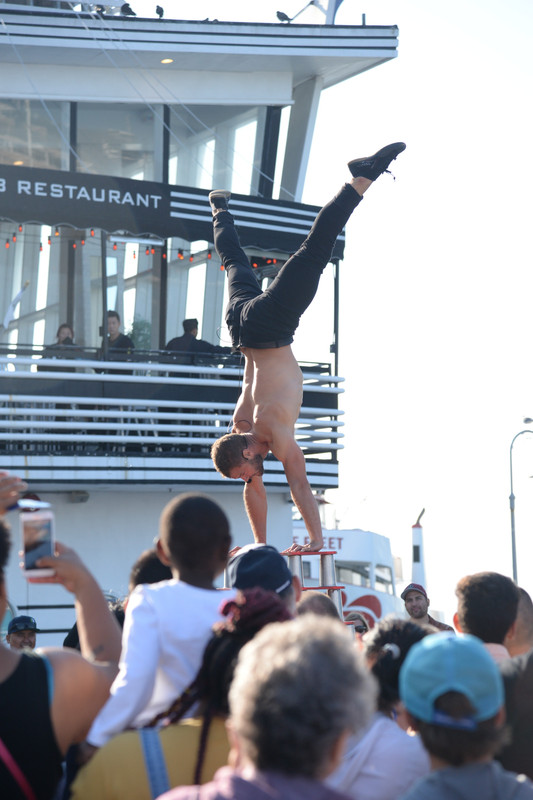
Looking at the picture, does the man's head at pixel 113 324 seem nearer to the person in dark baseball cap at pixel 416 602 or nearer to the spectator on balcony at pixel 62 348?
the spectator on balcony at pixel 62 348

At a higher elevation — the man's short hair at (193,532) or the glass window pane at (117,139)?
the glass window pane at (117,139)

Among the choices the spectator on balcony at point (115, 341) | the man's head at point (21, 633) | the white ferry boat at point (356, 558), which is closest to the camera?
the man's head at point (21, 633)

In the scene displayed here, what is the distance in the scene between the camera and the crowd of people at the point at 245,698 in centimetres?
250

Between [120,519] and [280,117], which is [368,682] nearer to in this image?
[120,519]

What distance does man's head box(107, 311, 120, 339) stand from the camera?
1788cm

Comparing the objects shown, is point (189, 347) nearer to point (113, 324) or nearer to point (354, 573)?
point (113, 324)

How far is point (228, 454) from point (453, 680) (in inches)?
197

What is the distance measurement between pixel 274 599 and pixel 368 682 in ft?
2.57

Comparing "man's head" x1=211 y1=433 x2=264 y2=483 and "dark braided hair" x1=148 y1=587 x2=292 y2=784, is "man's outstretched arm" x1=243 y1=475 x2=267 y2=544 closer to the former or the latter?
"man's head" x1=211 y1=433 x2=264 y2=483

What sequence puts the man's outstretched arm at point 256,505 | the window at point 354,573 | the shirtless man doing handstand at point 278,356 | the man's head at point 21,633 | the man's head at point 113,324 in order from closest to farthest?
the shirtless man doing handstand at point 278,356 → the man's head at point 21,633 → the man's outstretched arm at point 256,505 → the man's head at point 113,324 → the window at point 354,573

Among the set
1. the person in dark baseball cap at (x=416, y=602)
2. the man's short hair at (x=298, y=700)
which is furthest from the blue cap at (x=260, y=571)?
the person in dark baseball cap at (x=416, y=602)

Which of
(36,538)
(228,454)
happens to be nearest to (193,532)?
(36,538)

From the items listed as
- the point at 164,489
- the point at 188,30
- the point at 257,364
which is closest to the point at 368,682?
the point at 257,364

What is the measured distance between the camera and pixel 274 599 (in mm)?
3352
